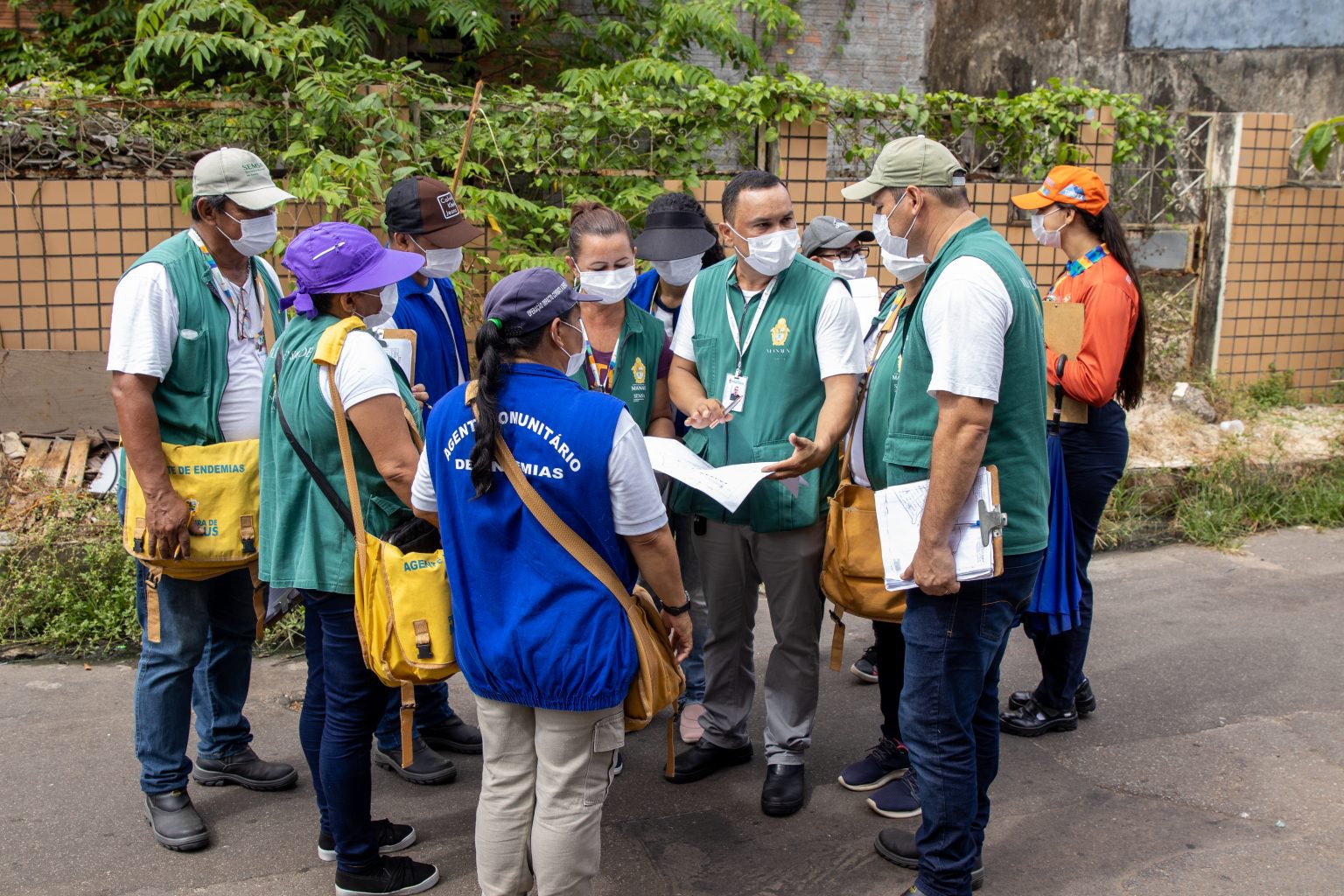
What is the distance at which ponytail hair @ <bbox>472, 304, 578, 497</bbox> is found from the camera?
2553mm

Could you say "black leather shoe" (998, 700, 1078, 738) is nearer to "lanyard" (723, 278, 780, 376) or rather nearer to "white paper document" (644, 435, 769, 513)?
"white paper document" (644, 435, 769, 513)

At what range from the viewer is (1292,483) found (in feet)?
23.1

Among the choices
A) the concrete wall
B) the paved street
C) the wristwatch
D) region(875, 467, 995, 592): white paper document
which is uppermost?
the concrete wall

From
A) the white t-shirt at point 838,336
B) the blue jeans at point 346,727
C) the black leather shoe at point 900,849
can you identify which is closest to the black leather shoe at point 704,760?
the black leather shoe at point 900,849

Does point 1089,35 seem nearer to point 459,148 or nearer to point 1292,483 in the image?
point 1292,483

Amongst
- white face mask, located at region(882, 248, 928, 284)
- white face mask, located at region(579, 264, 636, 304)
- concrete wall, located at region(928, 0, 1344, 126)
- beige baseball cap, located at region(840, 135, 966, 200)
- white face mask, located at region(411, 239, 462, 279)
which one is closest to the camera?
beige baseball cap, located at region(840, 135, 966, 200)

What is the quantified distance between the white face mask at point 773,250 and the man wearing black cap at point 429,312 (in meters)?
1.07

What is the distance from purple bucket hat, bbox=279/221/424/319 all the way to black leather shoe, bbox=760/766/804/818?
204 cm

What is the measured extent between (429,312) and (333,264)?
85 centimetres

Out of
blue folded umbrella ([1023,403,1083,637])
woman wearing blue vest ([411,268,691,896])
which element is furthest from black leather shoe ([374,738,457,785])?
blue folded umbrella ([1023,403,1083,637])

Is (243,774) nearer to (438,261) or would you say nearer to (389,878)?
(389,878)

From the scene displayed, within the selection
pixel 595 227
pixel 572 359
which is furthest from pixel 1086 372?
pixel 572 359

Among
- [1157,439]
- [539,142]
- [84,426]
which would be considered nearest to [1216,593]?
[1157,439]

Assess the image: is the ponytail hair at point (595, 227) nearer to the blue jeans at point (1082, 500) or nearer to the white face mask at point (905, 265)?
the white face mask at point (905, 265)
